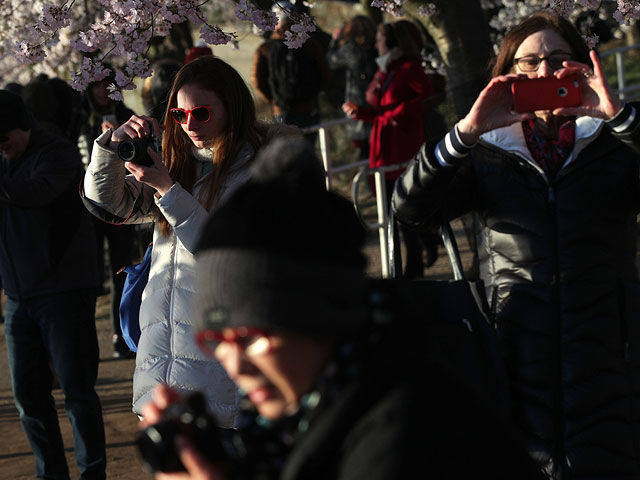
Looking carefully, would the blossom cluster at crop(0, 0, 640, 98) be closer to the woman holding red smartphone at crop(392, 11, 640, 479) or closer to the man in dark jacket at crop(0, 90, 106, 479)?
the man in dark jacket at crop(0, 90, 106, 479)

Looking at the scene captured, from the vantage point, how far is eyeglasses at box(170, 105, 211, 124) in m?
3.41

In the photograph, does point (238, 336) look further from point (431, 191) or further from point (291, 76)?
point (291, 76)

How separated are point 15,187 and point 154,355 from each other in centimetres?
199

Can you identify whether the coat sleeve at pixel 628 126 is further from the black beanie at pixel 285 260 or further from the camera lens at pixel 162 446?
the camera lens at pixel 162 446

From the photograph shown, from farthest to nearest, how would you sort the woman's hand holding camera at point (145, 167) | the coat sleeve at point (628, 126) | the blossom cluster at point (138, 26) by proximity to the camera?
the blossom cluster at point (138, 26), the woman's hand holding camera at point (145, 167), the coat sleeve at point (628, 126)

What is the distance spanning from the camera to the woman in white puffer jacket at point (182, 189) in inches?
127

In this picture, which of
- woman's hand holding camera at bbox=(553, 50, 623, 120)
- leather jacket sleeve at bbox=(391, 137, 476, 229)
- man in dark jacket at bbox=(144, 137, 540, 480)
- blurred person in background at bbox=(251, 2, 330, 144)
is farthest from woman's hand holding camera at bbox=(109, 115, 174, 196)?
blurred person in background at bbox=(251, 2, 330, 144)

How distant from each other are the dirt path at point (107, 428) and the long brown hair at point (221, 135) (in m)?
1.45

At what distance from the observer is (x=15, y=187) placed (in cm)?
488

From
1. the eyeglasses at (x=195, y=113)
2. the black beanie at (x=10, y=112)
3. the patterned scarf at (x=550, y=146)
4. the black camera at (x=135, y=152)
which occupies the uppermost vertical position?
the black beanie at (x=10, y=112)

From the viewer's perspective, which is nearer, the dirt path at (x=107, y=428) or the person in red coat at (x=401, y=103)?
the dirt path at (x=107, y=428)

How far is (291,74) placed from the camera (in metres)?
9.42

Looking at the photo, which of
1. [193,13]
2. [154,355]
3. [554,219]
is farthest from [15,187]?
[554,219]

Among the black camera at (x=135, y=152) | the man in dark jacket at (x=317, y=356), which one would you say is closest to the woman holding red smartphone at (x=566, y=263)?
the black camera at (x=135, y=152)
